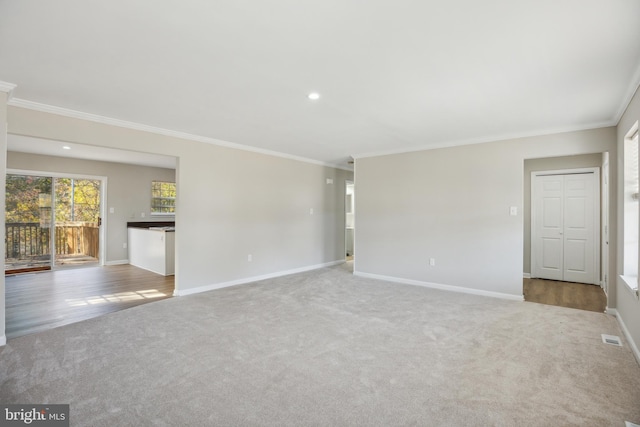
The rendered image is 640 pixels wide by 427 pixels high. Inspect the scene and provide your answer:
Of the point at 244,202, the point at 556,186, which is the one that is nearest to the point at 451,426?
the point at 244,202

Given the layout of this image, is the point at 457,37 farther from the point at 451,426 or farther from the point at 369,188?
the point at 369,188

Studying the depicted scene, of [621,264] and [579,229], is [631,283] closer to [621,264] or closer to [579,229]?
[621,264]

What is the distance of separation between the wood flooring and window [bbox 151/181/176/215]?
8192 mm

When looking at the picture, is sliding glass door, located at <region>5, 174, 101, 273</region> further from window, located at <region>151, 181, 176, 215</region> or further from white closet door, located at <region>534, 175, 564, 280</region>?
white closet door, located at <region>534, 175, 564, 280</region>

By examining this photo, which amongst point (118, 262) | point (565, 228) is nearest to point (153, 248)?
point (118, 262)

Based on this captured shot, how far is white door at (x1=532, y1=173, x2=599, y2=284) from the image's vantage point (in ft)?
17.4

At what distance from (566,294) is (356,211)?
3.58m

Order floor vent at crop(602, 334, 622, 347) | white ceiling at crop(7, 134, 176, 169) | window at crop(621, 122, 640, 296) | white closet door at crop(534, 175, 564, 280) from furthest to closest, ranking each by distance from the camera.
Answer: white closet door at crop(534, 175, 564, 280) → white ceiling at crop(7, 134, 176, 169) → window at crop(621, 122, 640, 296) → floor vent at crop(602, 334, 622, 347)

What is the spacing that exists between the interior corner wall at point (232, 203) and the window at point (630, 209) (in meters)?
4.82

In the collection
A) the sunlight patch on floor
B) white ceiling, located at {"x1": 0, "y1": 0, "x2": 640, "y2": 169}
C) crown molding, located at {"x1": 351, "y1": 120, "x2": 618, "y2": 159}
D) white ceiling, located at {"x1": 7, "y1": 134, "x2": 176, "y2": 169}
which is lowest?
the sunlight patch on floor

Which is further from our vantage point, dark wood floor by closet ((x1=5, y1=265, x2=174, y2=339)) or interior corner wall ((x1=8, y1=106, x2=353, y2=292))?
interior corner wall ((x1=8, y1=106, x2=353, y2=292))

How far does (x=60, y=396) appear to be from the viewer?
81.7 inches

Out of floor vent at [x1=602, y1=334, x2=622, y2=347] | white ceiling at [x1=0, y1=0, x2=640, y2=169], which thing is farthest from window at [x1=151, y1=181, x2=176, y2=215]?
floor vent at [x1=602, y1=334, x2=622, y2=347]

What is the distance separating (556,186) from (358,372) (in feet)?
17.5
